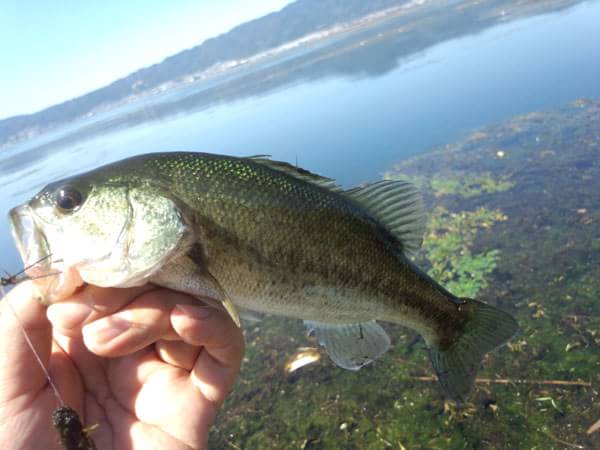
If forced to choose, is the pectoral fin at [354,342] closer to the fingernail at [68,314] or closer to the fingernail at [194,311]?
the fingernail at [194,311]

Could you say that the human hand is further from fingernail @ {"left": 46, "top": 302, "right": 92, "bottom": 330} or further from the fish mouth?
the fish mouth

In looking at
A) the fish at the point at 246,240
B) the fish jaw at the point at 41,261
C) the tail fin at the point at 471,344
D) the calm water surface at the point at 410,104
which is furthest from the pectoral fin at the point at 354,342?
the calm water surface at the point at 410,104

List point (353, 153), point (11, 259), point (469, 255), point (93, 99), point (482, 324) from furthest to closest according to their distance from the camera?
point (93, 99), point (353, 153), point (11, 259), point (469, 255), point (482, 324)

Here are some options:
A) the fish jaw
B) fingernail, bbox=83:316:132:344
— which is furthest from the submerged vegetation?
the fish jaw

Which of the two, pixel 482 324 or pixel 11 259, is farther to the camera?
pixel 11 259

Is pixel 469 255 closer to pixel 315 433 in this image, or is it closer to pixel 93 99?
pixel 315 433

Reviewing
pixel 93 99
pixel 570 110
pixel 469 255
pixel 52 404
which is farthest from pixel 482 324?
pixel 93 99

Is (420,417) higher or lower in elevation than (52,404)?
lower
